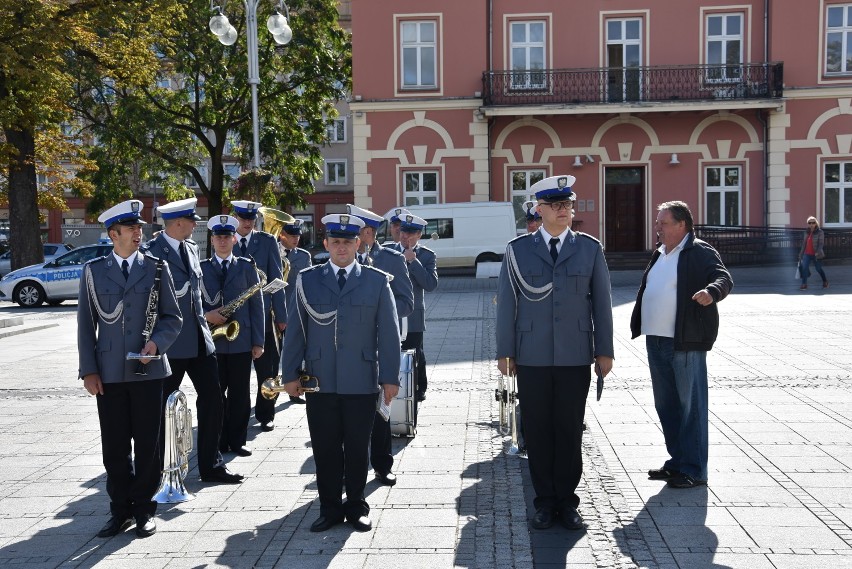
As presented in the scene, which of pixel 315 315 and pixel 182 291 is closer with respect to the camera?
pixel 315 315

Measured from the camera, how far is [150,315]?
19.1 ft

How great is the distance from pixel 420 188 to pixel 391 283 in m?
22.4

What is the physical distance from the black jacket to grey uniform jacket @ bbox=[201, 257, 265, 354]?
3072mm

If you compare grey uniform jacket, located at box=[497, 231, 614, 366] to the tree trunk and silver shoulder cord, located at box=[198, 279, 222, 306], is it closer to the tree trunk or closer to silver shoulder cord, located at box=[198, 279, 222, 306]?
silver shoulder cord, located at box=[198, 279, 222, 306]

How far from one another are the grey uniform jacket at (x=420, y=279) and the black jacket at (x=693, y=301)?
3125mm

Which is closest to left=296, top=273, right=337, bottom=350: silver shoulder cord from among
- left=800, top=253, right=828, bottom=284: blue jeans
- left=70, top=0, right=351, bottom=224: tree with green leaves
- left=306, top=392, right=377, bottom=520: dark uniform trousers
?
left=306, top=392, right=377, bottom=520: dark uniform trousers

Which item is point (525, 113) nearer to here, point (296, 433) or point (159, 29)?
point (159, 29)

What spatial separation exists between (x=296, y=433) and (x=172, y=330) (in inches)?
109

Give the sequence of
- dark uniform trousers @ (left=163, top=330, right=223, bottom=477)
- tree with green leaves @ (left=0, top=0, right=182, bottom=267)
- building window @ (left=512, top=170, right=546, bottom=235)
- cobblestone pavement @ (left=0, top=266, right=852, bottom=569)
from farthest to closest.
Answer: building window @ (left=512, top=170, right=546, bottom=235) → tree with green leaves @ (left=0, top=0, right=182, bottom=267) → dark uniform trousers @ (left=163, top=330, right=223, bottom=477) → cobblestone pavement @ (left=0, top=266, right=852, bottom=569)

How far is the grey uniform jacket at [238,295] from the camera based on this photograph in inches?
287

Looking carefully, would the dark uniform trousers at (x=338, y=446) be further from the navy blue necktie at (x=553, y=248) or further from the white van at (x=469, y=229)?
the white van at (x=469, y=229)

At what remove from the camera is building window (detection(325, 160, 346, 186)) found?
178ft

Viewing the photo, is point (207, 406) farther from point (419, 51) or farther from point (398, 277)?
point (419, 51)

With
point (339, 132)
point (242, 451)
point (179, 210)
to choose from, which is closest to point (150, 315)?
point (179, 210)
